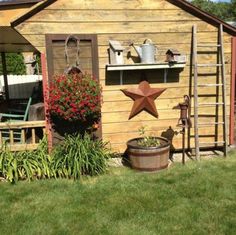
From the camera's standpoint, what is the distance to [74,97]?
591 centimetres

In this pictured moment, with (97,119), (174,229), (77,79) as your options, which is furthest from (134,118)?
(174,229)

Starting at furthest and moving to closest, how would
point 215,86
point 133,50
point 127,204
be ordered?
1. point 215,86
2. point 133,50
3. point 127,204

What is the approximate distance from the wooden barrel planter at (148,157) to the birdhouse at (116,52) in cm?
145

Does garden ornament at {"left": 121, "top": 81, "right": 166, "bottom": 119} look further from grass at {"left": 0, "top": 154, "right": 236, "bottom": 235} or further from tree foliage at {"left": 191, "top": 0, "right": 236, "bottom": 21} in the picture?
tree foliage at {"left": 191, "top": 0, "right": 236, "bottom": 21}

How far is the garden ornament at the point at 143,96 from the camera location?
6777mm

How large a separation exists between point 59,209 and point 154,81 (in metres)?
3.09

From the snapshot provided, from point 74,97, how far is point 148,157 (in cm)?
154

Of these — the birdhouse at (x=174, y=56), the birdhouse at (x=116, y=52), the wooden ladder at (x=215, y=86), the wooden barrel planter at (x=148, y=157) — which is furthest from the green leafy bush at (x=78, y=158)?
the birdhouse at (x=174, y=56)

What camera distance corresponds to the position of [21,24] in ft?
20.2

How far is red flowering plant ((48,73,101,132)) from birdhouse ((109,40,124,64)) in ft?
1.87

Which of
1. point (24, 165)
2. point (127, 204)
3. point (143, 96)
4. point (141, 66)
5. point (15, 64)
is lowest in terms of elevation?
point (127, 204)

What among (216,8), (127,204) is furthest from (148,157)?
(216,8)

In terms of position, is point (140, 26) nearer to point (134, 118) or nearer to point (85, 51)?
point (85, 51)

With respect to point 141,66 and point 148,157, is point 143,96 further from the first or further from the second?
point 148,157
